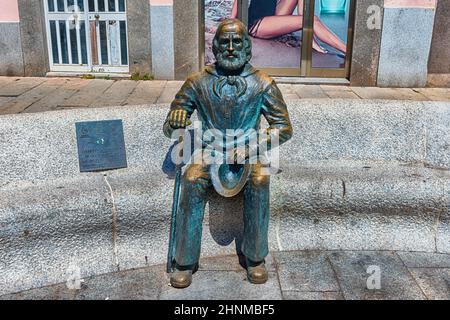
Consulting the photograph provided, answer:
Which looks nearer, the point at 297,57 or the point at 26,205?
the point at 26,205

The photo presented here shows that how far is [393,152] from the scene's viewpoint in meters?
4.15

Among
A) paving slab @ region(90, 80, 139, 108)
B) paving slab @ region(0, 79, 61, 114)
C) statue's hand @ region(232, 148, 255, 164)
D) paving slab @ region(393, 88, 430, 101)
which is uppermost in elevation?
statue's hand @ region(232, 148, 255, 164)

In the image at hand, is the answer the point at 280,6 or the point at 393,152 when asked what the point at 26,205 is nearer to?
the point at 393,152

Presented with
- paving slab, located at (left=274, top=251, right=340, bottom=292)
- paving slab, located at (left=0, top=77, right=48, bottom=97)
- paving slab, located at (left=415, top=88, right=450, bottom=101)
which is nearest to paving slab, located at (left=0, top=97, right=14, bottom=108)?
paving slab, located at (left=0, top=77, right=48, bottom=97)

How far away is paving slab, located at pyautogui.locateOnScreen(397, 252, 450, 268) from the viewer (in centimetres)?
335

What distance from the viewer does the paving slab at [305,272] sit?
10.2 feet

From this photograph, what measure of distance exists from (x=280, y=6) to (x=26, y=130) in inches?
234

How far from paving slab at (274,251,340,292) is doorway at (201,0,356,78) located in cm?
588

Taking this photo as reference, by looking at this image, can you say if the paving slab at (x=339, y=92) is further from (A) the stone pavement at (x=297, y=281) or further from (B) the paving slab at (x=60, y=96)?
(A) the stone pavement at (x=297, y=281)

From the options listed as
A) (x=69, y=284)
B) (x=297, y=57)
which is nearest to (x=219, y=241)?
(x=69, y=284)

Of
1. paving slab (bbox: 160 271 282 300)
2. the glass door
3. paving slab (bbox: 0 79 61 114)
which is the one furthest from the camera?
the glass door

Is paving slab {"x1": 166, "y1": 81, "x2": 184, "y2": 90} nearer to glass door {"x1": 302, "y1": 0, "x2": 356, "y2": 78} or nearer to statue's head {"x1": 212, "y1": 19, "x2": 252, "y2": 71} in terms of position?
glass door {"x1": 302, "y1": 0, "x2": 356, "y2": 78}

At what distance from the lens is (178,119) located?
3.13 metres
